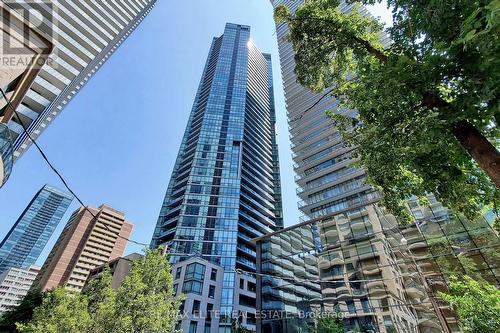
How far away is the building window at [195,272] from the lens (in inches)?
1619

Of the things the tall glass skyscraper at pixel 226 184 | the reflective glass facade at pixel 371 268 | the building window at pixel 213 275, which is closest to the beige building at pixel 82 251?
the tall glass skyscraper at pixel 226 184

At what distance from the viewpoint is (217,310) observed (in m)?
41.2

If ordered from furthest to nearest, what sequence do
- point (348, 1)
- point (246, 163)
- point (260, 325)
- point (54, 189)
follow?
point (54, 189) → point (246, 163) → point (260, 325) → point (348, 1)

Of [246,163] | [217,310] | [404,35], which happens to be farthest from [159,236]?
[404,35]

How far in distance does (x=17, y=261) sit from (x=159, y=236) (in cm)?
19194

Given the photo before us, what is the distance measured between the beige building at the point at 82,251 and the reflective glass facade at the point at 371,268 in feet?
292

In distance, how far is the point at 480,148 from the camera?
13.6ft

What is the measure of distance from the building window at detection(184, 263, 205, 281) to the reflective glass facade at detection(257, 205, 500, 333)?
931 inches

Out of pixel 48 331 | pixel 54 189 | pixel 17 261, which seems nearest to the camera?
pixel 48 331

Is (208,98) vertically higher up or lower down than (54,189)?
lower down

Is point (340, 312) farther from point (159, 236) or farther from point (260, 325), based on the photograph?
point (159, 236)

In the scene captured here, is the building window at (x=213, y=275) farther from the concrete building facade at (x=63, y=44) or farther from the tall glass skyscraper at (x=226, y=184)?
the concrete building facade at (x=63, y=44)

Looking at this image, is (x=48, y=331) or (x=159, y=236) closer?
(x=48, y=331)

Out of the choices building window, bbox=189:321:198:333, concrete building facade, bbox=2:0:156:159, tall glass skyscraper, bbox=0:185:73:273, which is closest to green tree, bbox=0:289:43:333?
concrete building facade, bbox=2:0:156:159
